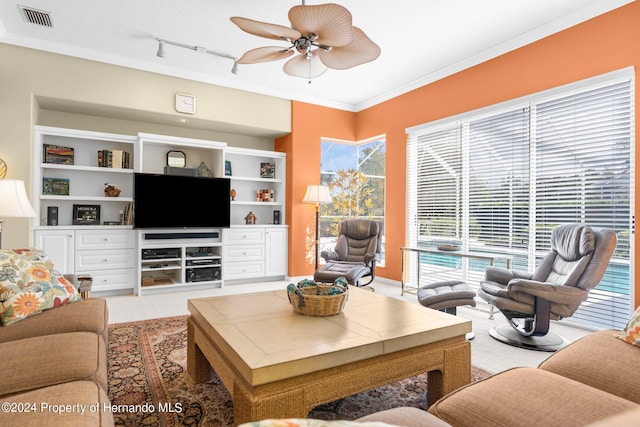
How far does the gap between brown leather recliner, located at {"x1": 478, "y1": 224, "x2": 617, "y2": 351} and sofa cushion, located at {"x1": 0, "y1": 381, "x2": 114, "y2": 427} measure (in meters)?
2.70

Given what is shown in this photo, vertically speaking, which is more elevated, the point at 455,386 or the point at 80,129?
the point at 80,129

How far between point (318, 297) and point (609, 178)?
2.92 m

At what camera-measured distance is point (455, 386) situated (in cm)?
184

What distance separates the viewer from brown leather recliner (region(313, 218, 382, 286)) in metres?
4.47

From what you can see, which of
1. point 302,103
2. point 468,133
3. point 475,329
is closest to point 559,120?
point 468,133

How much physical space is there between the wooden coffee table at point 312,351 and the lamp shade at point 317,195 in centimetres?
320

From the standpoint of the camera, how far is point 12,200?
2.70m

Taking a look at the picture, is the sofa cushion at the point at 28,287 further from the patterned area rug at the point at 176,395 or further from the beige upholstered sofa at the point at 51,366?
the patterned area rug at the point at 176,395

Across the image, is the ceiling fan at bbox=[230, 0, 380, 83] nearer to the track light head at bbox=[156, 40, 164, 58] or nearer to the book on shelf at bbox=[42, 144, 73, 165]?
the track light head at bbox=[156, 40, 164, 58]

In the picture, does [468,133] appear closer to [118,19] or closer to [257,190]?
[257,190]

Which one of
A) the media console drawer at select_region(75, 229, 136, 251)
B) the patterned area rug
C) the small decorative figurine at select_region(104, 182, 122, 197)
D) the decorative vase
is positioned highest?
the decorative vase

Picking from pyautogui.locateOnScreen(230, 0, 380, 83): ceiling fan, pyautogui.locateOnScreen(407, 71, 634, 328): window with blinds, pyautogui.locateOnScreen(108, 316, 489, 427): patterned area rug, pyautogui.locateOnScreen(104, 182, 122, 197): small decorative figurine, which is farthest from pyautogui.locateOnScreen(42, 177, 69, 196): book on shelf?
pyautogui.locateOnScreen(407, 71, 634, 328): window with blinds

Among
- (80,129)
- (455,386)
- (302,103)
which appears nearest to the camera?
(455,386)

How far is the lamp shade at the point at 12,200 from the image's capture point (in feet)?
8.73
